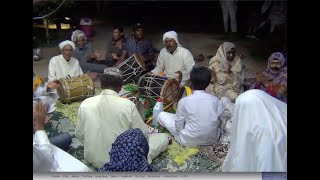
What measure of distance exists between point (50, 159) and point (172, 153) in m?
1.20

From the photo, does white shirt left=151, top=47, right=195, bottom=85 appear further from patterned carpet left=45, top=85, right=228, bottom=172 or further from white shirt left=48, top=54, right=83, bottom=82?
white shirt left=48, top=54, right=83, bottom=82

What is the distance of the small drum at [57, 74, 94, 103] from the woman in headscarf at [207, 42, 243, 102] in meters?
1.21

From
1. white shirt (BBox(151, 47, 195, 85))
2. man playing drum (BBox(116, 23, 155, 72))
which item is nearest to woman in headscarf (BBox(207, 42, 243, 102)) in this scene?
white shirt (BBox(151, 47, 195, 85))

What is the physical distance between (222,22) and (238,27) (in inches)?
6.6

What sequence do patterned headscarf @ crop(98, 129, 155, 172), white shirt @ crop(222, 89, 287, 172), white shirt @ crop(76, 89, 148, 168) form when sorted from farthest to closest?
white shirt @ crop(76, 89, 148, 168)
white shirt @ crop(222, 89, 287, 172)
patterned headscarf @ crop(98, 129, 155, 172)

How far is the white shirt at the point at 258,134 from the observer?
16.3 ft

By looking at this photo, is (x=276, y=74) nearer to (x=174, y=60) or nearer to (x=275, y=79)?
(x=275, y=79)

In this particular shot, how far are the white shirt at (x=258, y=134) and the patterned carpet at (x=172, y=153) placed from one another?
0.18 meters

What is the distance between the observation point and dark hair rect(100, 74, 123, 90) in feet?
17.1

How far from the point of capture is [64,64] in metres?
5.24

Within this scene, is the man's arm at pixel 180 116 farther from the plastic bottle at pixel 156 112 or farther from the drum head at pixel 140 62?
the drum head at pixel 140 62

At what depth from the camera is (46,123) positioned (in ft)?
17.2

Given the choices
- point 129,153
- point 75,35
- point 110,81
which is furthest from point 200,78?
point 75,35
